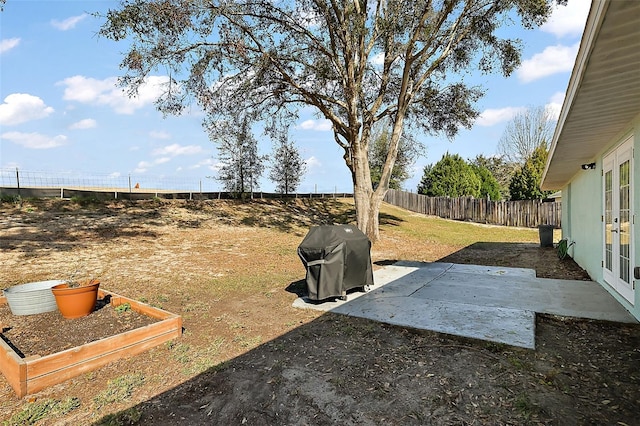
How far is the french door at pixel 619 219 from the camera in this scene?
447 cm

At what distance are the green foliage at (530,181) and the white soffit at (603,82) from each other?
17249mm

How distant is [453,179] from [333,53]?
53.9 feet

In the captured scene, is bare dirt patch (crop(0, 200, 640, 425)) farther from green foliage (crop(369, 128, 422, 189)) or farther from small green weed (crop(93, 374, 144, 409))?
green foliage (crop(369, 128, 422, 189))

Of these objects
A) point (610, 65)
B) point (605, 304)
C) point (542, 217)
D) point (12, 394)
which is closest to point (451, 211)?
point (542, 217)

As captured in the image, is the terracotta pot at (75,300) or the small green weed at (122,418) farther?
the terracotta pot at (75,300)

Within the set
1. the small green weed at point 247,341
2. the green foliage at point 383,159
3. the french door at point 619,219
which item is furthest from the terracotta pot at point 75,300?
the green foliage at point 383,159

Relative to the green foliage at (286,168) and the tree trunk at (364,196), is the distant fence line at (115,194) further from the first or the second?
the tree trunk at (364,196)

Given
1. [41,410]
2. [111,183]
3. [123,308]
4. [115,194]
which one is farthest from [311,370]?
[111,183]

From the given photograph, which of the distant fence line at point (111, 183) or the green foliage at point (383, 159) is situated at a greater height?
the green foliage at point (383, 159)

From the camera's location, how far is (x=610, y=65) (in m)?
2.74

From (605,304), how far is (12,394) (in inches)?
274

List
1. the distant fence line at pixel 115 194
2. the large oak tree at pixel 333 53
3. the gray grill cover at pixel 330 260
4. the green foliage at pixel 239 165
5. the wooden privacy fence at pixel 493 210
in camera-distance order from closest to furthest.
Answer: the gray grill cover at pixel 330 260 < the large oak tree at pixel 333 53 < the distant fence line at pixel 115 194 < the green foliage at pixel 239 165 < the wooden privacy fence at pixel 493 210

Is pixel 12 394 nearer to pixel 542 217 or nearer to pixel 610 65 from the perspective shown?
pixel 610 65

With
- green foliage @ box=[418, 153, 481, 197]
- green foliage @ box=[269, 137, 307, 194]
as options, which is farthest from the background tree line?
green foliage @ box=[269, 137, 307, 194]
